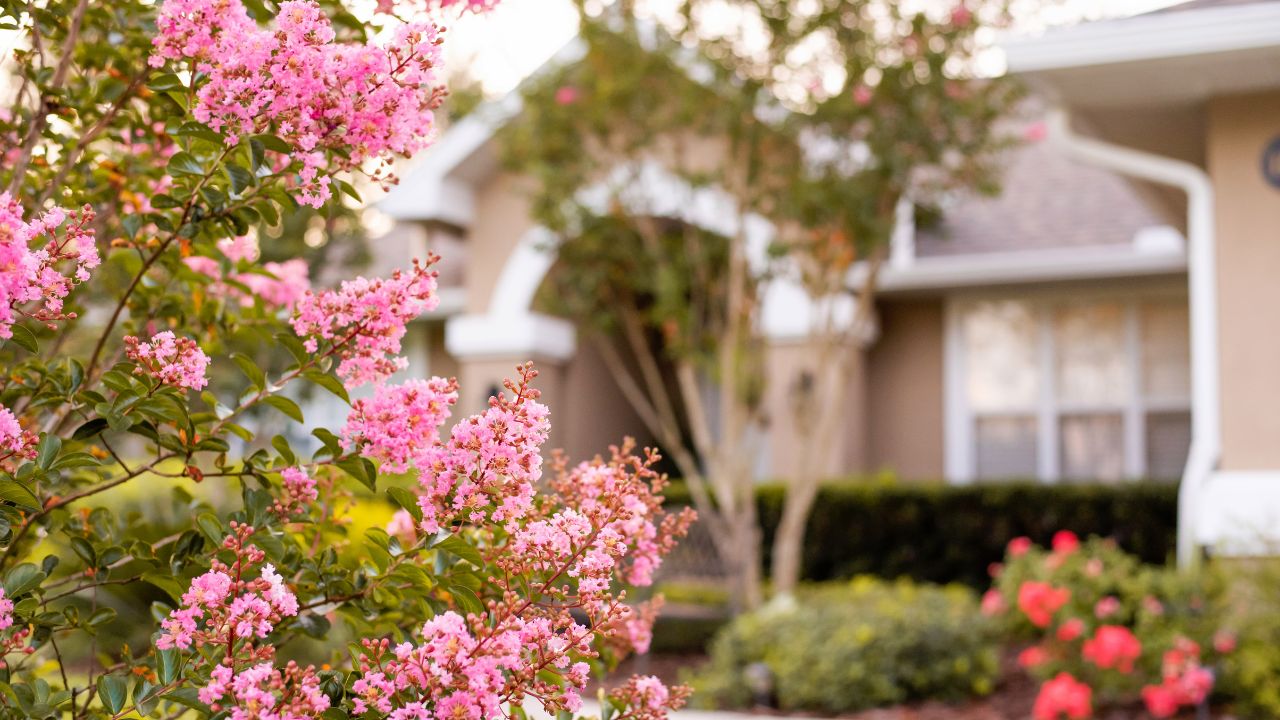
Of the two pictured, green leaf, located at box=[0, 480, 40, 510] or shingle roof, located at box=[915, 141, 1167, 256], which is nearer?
green leaf, located at box=[0, 480, 40, 510]

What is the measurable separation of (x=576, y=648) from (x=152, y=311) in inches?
55.2

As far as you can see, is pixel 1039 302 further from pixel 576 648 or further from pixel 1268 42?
pixel 576 648

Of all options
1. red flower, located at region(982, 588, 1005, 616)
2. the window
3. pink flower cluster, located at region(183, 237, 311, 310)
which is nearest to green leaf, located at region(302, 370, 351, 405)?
pink flower cluster, located at region(183, 237, 311, 310)

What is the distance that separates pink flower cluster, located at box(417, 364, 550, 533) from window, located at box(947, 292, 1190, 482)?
425 inches

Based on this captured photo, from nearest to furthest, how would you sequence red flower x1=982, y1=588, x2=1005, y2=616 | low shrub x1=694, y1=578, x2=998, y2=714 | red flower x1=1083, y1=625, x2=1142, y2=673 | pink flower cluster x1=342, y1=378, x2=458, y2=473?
1. pink flower cluster x1=342, y1=378, x2=458, y2=473
2. red flower x1=1083, y1=625, x2=1142, y2=673
3. low shrub x1=694, y1=578, x2=998, y2=714
4. red flower x1=982, y1=588, x2=1005, y2=616

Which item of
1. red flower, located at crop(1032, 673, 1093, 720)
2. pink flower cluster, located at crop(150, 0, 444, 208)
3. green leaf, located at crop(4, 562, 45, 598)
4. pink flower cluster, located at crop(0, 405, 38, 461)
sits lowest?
red flower, located at crop(1032, 673, 1093, 720)

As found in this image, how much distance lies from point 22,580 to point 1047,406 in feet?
38.5

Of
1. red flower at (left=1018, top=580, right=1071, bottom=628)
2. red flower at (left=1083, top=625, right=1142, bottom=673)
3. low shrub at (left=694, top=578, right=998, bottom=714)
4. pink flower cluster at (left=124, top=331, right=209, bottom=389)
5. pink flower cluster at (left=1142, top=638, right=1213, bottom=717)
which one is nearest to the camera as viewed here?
pink flower cluster at (left=124, top=331, right=209, bottom=389)

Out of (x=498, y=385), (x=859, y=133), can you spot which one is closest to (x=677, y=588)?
(x=498, y=385)

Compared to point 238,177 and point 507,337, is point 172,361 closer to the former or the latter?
point 238,177

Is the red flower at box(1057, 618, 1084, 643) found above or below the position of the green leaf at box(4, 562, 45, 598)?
below

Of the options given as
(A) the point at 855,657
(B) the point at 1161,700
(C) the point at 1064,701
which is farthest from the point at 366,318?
(A) the point at 855,657

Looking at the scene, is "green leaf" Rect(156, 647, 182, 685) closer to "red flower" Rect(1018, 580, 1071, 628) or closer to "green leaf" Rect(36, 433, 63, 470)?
"green leaf" Rect(36, 433, 63, 470)

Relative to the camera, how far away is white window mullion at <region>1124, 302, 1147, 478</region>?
39.3 ft
